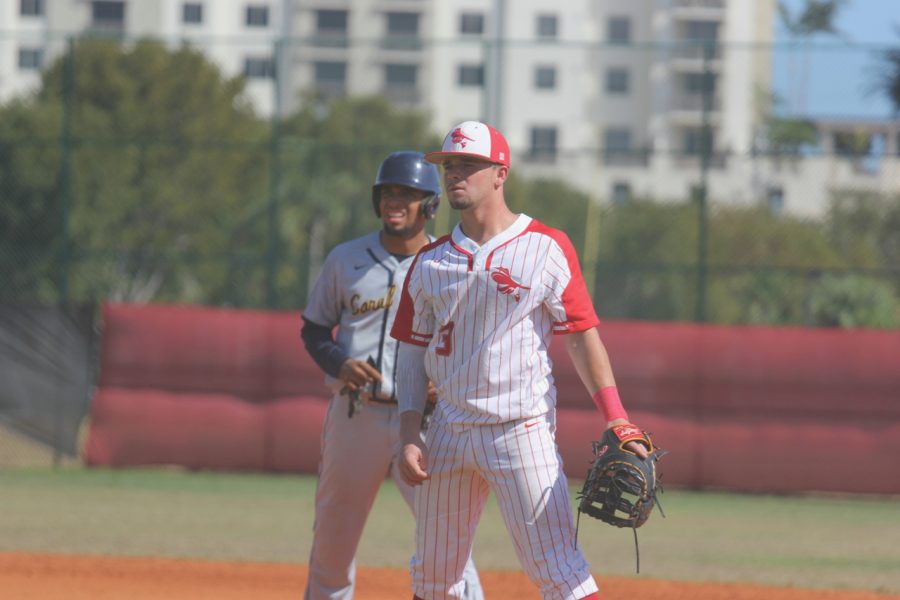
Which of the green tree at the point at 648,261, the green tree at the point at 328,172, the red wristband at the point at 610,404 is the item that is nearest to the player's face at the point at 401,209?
the red wristband at the point at 610,404

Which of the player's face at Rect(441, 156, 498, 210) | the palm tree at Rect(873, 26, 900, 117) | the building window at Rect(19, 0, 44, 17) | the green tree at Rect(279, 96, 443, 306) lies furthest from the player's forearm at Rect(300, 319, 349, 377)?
the building window at Rect(19, 0, 44, 17)

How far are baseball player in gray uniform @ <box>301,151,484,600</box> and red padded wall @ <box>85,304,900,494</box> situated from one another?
7.56 meters

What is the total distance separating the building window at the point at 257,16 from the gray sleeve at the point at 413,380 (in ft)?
185

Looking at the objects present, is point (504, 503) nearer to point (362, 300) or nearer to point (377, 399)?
point (377, 399)

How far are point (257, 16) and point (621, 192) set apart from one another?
40597mm

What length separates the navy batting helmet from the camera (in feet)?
19.3

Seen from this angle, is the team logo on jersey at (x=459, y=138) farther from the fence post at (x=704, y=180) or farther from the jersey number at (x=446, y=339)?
the fence post at (x=704, y=180)

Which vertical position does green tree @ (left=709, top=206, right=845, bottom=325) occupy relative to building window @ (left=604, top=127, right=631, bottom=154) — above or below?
below

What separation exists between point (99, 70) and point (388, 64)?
8.91 metres

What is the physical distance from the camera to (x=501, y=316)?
183 inches

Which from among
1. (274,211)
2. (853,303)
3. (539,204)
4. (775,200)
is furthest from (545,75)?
(274,211)

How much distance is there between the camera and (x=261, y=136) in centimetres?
3381

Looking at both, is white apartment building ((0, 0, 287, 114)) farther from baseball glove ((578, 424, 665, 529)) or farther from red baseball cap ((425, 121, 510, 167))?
baseball glove ((578, 424, 665, 529))

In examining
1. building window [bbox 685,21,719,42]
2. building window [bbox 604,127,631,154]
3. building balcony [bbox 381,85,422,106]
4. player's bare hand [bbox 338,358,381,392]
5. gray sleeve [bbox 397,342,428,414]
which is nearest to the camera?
gray sleeve [bbox 397,342,428,414]
